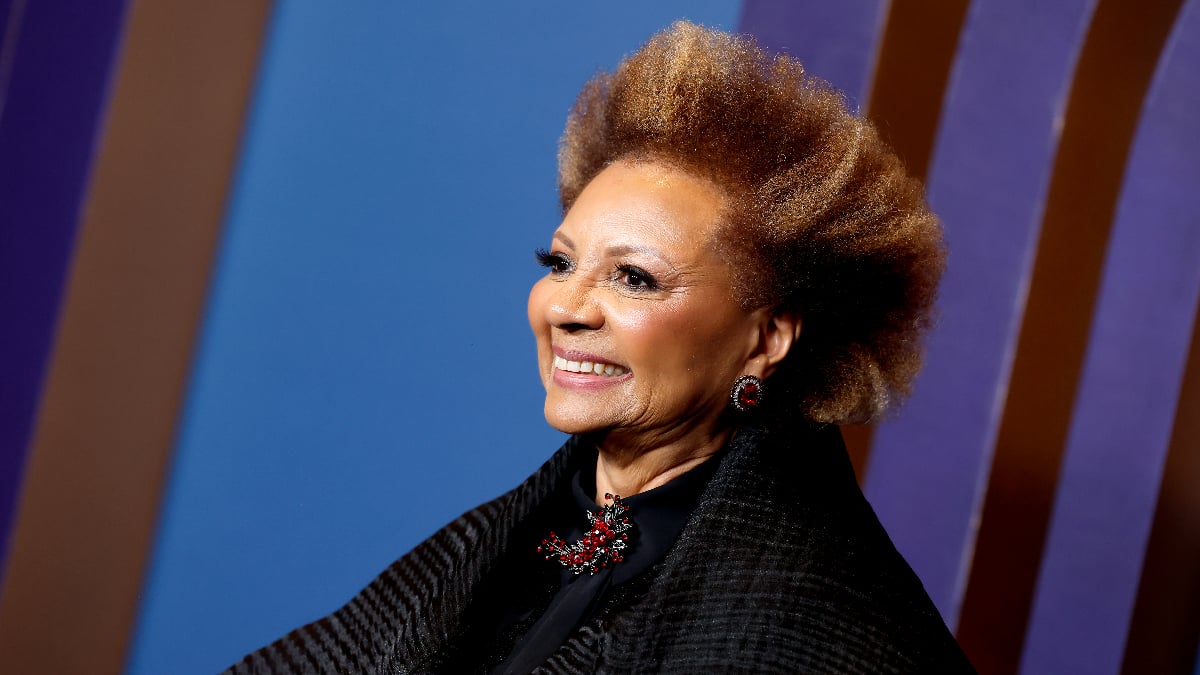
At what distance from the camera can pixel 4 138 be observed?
2.27m

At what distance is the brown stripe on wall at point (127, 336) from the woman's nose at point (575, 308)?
1.02 m

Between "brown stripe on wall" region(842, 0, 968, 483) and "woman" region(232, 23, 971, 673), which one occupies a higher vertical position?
"brown stripe on wall" region(842, 0, 968, 483)

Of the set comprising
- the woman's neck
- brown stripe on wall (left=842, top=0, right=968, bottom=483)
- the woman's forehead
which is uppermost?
brown stripe on wall (left=842, top=0, right=968, bottom=483)

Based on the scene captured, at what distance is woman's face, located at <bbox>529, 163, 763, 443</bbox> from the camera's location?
1.82 meters

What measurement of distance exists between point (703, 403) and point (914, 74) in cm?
133

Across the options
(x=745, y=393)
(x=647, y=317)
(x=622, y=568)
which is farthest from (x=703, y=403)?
(x=622, y=568)

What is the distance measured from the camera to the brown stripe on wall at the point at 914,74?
281cm

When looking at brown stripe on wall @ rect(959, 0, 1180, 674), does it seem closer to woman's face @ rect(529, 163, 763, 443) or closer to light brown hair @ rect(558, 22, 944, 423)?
light brown hair @ rect(558, 22, 944, 423)

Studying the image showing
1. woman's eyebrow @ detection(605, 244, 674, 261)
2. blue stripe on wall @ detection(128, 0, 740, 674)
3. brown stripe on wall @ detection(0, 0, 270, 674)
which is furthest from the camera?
blue stripe on wall @ detection(128, 0, 740, 674)

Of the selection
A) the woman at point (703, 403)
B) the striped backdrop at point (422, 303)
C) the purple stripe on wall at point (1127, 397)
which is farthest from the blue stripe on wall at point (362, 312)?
the purple stripe on wall at point (1127, 397)

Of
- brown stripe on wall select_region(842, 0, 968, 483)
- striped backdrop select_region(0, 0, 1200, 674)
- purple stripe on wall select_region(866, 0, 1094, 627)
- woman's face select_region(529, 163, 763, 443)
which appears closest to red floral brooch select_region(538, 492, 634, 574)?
woman's face select_region(529, 163, 763, 443)

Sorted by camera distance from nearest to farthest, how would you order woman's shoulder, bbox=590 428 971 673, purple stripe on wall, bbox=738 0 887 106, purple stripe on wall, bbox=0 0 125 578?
woman's shoulder, bbox=590 428 971 673
purple stripe on wall, bbox=0 0 125 578
purple stripe on wall, bbox=738 0 887 106

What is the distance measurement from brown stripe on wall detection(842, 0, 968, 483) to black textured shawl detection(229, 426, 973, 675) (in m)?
1.04

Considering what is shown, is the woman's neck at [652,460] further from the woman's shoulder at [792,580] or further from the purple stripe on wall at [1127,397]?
the purple stripe on wall at [1127,397]
